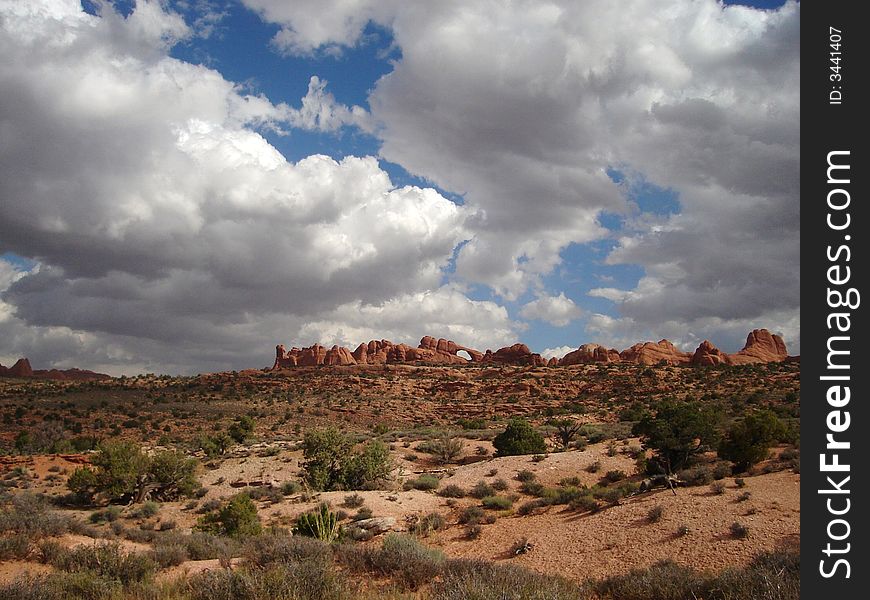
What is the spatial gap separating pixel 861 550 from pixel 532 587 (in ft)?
13.1

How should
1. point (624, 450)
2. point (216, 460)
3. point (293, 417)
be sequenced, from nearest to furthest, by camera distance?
1. point (624, 450)
2. point (216, 460)
3. point (293, 417)

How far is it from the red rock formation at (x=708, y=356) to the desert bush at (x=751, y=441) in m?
75.8

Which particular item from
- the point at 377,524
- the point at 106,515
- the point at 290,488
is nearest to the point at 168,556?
the point at 377,524

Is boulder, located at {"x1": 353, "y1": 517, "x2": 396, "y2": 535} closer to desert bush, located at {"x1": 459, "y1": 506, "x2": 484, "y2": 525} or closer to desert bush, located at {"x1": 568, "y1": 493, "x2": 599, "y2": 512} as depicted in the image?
desert bush, located at {"x1": 459, "y1": 506, "x2": 484, "y2": 525}

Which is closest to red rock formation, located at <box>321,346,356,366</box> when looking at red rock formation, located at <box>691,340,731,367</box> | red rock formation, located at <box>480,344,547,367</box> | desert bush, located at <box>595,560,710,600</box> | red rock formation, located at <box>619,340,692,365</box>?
red rock formation, located at <box>480,344,547,367</box>

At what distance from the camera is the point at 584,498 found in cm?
1805

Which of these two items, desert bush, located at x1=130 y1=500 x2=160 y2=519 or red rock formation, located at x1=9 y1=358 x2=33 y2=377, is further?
red rock formation, located at x1=9 y1=358 x2=33 y2=377

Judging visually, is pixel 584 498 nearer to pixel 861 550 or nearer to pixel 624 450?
pixel 624 450

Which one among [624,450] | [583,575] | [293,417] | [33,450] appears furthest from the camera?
[293,417]

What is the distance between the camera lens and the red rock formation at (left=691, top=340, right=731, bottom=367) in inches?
3551

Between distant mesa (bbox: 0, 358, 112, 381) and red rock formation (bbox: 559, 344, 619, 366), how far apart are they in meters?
109

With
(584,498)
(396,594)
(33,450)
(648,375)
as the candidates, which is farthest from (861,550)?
(648,375)

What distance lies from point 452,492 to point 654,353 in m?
93.7

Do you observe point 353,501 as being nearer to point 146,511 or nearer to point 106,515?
point 146,511
